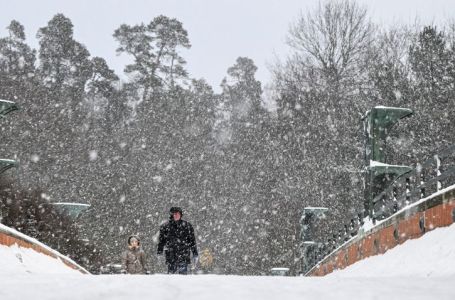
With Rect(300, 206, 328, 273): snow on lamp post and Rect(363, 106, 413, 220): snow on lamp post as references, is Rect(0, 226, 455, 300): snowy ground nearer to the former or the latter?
Rect(363, 106, 413, 220): snow on lamp post

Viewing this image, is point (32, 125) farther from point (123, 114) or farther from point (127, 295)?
point (127, 295)

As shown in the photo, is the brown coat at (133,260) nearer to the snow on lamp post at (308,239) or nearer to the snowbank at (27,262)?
the snowbank at (27,262)

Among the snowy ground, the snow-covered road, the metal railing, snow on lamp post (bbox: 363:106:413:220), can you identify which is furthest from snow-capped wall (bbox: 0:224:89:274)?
snow on lamp post (bbox: 363:106:413:220)

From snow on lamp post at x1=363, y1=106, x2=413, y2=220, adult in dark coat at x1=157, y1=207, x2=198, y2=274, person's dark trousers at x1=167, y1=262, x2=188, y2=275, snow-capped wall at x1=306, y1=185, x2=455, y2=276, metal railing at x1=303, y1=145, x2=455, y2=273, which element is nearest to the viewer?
snow-capped wall at x1=306, y1=185, x2=455, y2=276

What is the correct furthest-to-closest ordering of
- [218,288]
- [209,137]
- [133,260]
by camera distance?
1. [209,137]
2. [133,260]
3. [218,288]

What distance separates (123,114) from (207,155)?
30.2ft

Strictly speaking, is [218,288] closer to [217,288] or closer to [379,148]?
[217,288]

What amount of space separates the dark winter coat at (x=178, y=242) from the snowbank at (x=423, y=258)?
117 inches

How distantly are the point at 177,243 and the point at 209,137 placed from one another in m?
52.7

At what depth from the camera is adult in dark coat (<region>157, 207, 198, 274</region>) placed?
1302 centimetres

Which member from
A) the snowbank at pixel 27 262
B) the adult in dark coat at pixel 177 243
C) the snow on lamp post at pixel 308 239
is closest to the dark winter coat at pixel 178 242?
the adult in dark coat at pixel 177 243

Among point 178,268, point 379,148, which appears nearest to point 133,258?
point 178,268

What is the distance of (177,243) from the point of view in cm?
1305

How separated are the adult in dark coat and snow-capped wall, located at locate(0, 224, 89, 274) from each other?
6.86ft
